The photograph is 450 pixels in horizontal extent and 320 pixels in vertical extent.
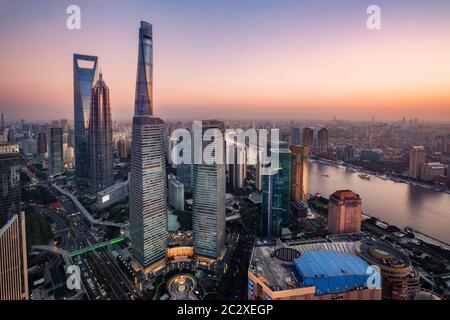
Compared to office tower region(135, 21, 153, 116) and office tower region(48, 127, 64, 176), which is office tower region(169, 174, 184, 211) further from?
office tower region(48, 127, 64, 176)

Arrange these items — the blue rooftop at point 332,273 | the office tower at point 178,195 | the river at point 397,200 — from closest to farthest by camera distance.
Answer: the blue rooftop at point 332,273
the river at point 397,200
the office tower at point 178,195

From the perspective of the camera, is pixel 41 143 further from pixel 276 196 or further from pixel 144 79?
pixel 276 196

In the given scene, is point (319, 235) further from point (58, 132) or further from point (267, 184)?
point (58, 132)

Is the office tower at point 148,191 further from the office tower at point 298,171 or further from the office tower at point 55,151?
the office tower at point 55,151

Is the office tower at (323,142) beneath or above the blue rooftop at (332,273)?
above

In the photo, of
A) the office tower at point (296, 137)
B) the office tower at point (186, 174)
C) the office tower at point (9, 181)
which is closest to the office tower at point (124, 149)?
the office tower at point (186, 174)

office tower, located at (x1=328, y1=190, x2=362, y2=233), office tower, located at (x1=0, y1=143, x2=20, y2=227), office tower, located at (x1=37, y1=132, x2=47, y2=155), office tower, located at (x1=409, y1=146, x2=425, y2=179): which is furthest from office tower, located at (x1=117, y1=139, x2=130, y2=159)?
office tower, located at (x1=409, y1=146, x2=425, y2=179)

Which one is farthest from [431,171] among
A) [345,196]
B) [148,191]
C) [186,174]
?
[148,191]
